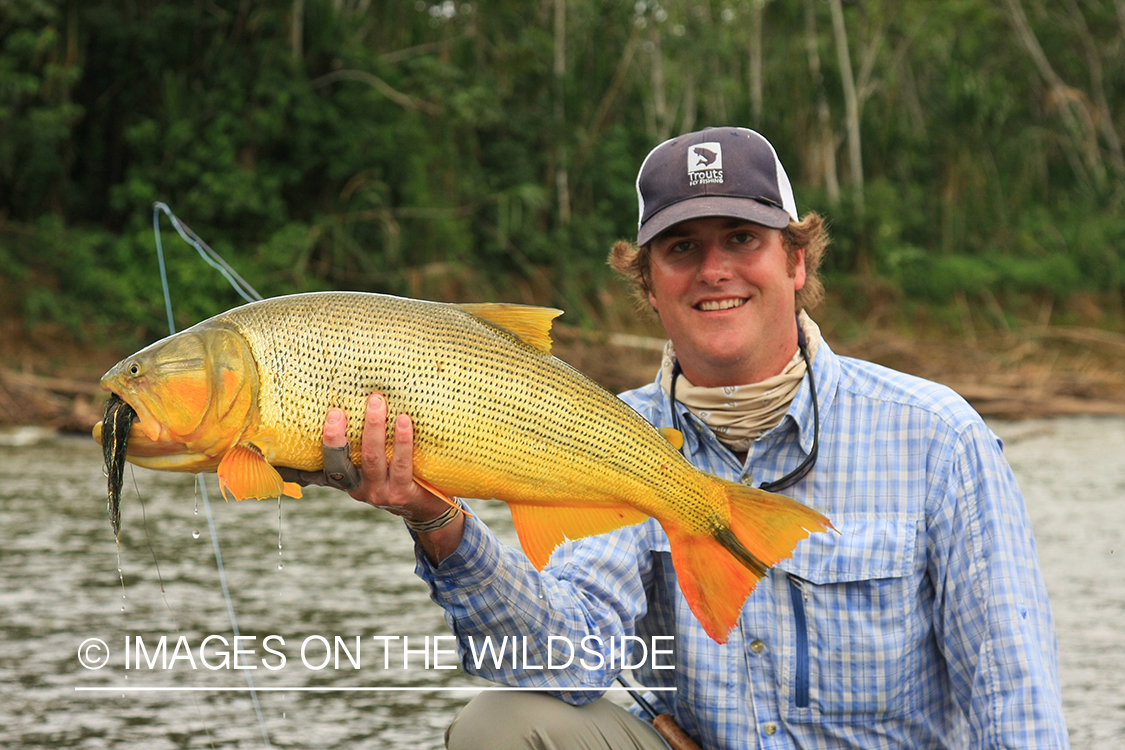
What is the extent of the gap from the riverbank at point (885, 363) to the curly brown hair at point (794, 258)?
10387 mm

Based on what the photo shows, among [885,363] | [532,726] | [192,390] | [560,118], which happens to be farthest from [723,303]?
[560,118]

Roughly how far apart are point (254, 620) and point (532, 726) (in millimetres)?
3796

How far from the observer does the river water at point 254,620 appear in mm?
4660

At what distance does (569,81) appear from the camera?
23.9 metres

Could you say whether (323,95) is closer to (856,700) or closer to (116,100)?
(116,100)

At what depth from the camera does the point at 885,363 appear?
17.8 meters

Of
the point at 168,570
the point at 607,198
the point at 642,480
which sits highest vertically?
the point at 607,198

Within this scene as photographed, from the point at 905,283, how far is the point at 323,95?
11462mm

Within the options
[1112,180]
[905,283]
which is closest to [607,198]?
[905,283]

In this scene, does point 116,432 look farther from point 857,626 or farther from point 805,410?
point 857,626

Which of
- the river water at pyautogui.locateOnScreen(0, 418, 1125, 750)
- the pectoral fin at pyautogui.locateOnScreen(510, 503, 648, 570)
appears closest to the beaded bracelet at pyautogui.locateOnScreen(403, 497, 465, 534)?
the pectoral fin at pyautogui.locateOnScreen(510, 503, 648, 570)

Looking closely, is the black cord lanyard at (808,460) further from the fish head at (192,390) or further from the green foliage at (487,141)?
the green foliage at (487,141)

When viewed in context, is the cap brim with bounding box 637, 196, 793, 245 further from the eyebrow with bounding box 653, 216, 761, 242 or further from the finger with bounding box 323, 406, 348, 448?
the finger with bounding box 323, 406, 348, 448

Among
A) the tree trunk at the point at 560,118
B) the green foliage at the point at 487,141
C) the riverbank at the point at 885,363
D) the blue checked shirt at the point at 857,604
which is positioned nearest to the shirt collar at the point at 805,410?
the blue checked shirt at the point at 857,604
